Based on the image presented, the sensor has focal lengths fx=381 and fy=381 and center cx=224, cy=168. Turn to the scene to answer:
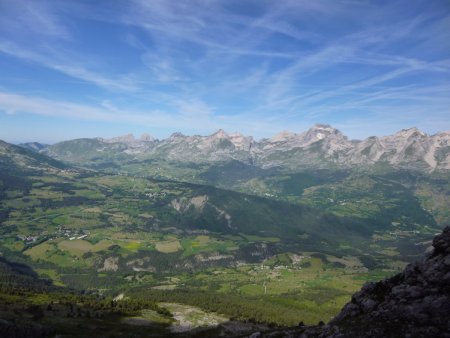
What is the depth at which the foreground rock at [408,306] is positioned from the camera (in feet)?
171

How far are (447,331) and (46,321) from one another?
441ft

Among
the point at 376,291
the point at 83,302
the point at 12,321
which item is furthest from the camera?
the point at 83,302

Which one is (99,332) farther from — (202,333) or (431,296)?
(431,296)

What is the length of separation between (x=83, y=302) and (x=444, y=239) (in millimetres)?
174191

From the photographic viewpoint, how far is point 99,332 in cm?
13662

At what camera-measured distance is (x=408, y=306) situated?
57594 mm

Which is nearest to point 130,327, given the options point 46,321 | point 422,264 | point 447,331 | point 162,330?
point 162,330

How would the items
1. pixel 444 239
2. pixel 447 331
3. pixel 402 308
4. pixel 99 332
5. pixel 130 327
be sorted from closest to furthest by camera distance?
1. pixel 447 331
2. pixel 402 308
3. pixel 444 239
4. pixel 99 332
5. pixel 130 327

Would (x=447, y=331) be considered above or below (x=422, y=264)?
below

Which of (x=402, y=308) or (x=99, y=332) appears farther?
(x=99, y=332)

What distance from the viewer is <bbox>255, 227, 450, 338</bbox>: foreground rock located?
171ft

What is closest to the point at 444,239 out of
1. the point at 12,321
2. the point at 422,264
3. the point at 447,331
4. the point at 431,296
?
the point at 422,264

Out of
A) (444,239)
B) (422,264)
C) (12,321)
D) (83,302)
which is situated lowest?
(83,302)

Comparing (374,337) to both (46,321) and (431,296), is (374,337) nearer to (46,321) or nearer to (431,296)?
(431,296)
